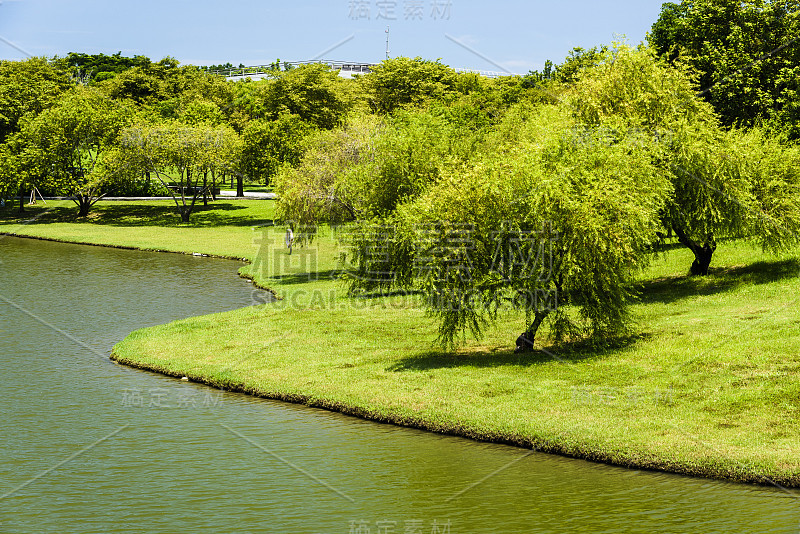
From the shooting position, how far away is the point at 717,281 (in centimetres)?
3759

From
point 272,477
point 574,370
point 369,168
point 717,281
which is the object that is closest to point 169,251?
point 369,168

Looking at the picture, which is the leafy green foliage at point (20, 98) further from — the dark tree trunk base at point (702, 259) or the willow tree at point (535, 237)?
the dark tree trunk base at point (702, 259)

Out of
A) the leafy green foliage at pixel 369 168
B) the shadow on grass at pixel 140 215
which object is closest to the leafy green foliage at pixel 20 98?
the shadow on grass at pixel 140 215

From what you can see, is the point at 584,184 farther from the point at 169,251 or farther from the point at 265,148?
the point at 265,148

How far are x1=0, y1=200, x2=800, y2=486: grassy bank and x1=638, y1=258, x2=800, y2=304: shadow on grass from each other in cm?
13

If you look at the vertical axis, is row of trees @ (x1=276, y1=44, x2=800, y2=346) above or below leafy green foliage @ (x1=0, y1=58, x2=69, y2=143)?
below

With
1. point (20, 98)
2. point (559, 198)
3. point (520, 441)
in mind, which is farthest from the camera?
point (20, 98)

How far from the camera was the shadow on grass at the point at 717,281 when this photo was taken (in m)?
36.0

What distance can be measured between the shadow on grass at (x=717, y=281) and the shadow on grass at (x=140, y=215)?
1906 inches

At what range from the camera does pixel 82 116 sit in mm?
82125

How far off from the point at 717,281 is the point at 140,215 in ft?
219

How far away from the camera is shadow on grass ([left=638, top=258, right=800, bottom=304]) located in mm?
35969

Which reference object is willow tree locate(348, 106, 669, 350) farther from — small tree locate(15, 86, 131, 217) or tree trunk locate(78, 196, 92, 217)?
tree trunk locate(78, 196, 92, 217)

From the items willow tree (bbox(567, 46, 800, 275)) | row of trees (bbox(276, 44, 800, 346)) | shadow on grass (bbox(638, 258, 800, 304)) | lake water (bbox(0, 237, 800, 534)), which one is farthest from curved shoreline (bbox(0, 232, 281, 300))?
willow tree (bbox(567, 46, 800, 275))
